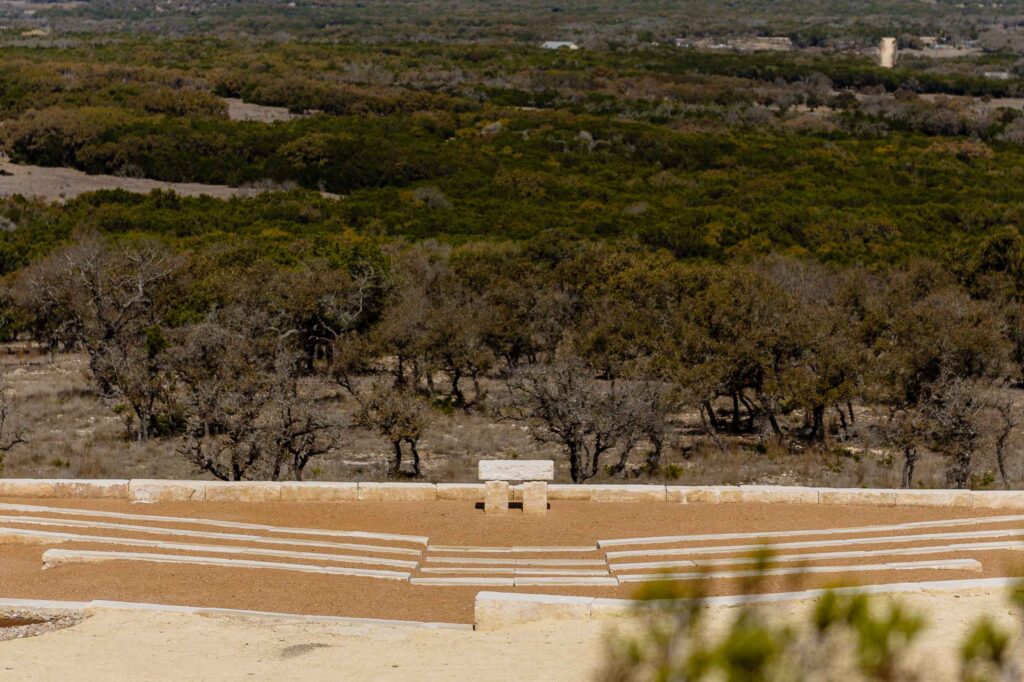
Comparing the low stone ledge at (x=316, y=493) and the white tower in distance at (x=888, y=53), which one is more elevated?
the low stone ledge at (x=316, y=493)

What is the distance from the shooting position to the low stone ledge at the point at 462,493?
1577 centimetres

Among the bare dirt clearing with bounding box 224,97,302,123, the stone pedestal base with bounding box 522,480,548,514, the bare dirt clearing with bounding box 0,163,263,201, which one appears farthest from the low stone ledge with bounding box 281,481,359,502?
the bare dirt clearing with bounding box 224,97,302,123

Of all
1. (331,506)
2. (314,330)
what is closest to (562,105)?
(314,330)

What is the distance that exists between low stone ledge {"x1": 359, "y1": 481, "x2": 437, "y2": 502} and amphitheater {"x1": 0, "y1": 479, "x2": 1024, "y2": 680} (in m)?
0.02

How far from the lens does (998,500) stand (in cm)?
1521

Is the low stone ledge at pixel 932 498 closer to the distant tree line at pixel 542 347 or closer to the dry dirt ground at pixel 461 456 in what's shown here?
the distant tree line at pixel 542 347

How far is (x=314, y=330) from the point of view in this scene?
95.9 ft

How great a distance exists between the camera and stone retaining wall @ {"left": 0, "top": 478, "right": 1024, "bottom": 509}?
50.5 ft

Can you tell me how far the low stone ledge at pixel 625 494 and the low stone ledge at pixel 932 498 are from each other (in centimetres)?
308

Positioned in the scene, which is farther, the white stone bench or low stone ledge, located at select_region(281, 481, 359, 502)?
low stone ledge, located at select_region(281, 481, 359, 502)

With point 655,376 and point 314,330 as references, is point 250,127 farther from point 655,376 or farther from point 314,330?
point 655,376

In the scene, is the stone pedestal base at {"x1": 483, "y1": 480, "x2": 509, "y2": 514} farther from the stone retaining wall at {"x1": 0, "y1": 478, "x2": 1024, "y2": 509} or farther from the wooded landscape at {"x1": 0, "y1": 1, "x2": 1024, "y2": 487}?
the wooded landscape at {"x1": 0, "y1": 1, "x2": 1024, "y2": 487}

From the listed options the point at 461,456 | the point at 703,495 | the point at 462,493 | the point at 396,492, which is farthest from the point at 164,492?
the point at 461,456

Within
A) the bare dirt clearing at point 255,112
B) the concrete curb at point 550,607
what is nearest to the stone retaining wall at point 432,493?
the concrete curb at point 550,607
